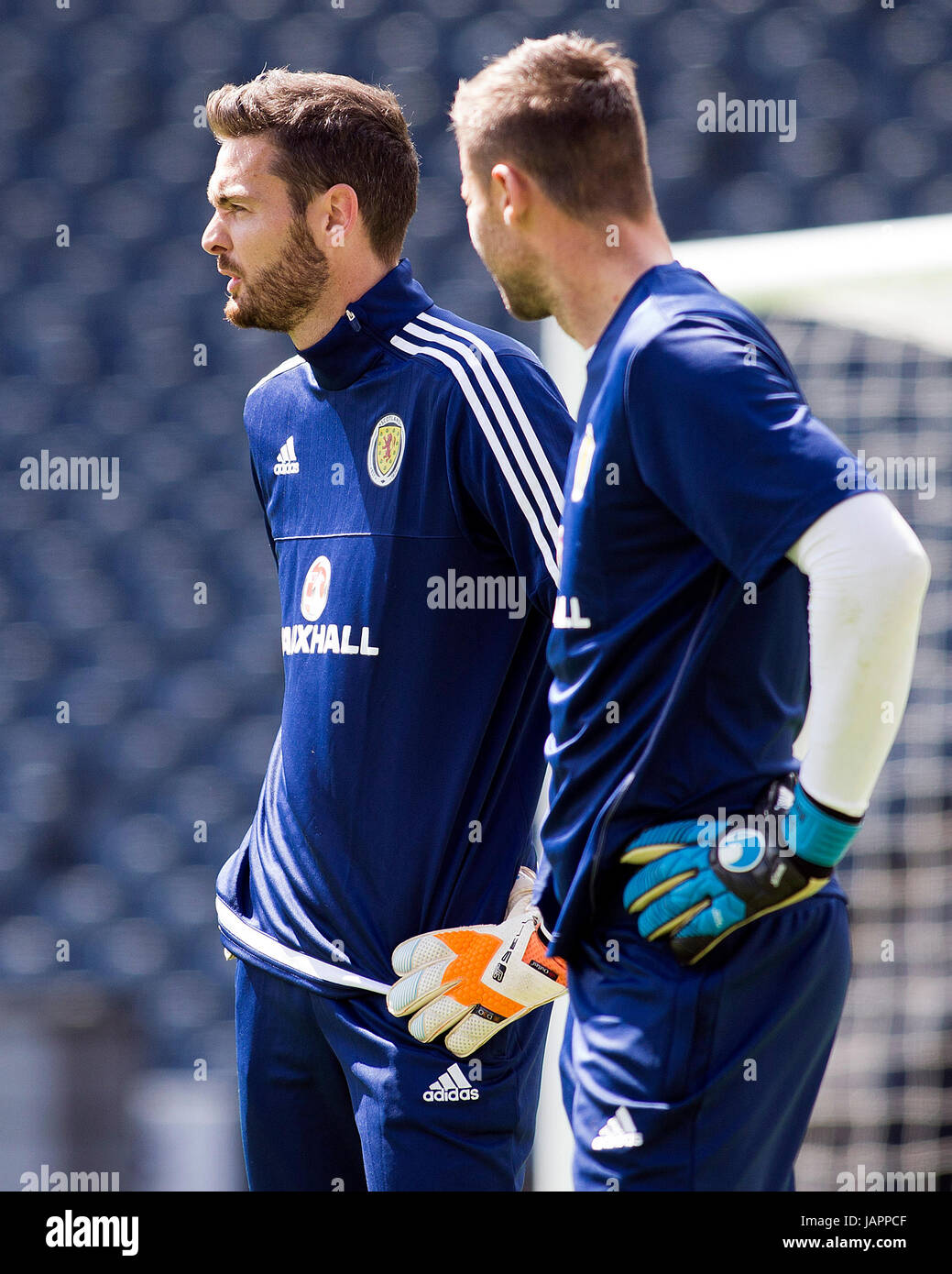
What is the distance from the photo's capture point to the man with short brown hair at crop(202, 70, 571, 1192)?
1229mm

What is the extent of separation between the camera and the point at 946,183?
2568 mm

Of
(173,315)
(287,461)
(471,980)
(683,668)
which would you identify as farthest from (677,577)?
(173,315)

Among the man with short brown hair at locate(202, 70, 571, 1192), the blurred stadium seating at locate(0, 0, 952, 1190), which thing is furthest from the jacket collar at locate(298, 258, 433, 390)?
the blurred stadium seating at locate(0, 0, 952, 1190)

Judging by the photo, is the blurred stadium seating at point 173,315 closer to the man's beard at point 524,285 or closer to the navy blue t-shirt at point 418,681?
the navy blue t-shirt at point 418,681

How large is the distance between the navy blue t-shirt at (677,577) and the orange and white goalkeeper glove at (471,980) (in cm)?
21

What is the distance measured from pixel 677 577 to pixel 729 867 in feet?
0.59

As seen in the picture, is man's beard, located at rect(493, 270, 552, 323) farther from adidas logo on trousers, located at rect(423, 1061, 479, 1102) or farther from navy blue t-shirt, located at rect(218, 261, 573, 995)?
adidas logo on trousers, located at rect(423, 1061, 479, 1102)

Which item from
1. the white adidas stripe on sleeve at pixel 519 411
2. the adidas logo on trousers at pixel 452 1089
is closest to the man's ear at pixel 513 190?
the white adidas stripe on sleeve at pixel 519 411

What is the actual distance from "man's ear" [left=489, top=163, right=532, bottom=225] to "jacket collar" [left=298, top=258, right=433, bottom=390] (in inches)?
12.2

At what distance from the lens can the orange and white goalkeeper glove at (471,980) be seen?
121 centimetres

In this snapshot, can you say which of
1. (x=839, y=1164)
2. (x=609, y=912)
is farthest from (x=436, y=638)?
(x=839, y=1164)

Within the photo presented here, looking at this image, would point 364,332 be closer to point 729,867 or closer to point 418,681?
point 418,681
